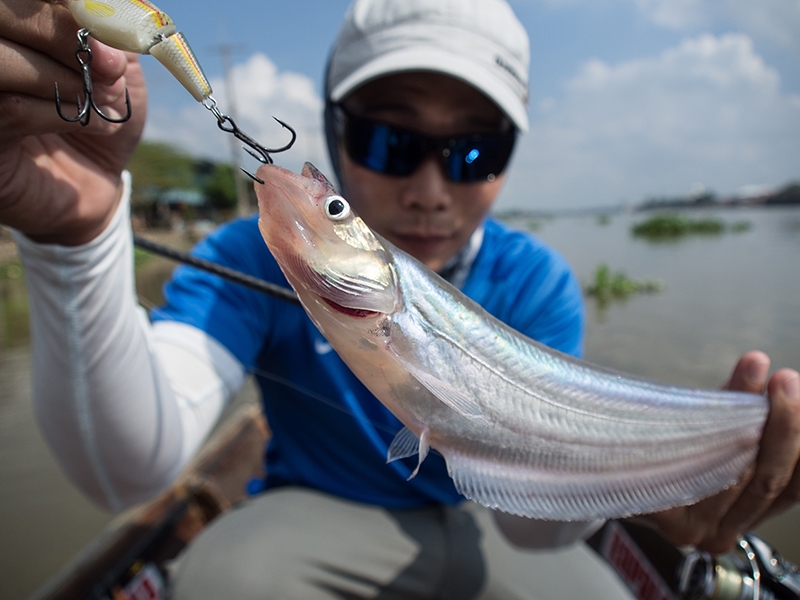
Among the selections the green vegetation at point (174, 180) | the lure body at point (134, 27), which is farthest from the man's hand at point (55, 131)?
the green vegetation at point (174, 180)

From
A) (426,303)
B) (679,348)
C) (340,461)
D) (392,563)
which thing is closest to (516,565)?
(392,563)

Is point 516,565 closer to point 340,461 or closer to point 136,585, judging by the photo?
point 340,461

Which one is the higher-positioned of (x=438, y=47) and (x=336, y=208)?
(x=438, y=47)

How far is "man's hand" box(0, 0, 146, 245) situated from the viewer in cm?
74

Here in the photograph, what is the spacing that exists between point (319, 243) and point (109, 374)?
1026mm

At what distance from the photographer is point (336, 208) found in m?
Answer: 0.81

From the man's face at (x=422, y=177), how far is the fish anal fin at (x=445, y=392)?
3.55 feet

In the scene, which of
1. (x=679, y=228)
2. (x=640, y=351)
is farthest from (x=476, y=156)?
(x=679, y=228)

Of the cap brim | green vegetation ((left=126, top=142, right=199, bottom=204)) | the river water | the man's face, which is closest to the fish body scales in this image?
the man's face

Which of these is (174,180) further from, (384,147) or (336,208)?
(336,208)

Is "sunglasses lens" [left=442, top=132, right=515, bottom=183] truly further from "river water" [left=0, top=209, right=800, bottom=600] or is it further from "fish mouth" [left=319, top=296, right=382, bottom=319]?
"river water" [left=0, top=209, right=800, bottom=600]

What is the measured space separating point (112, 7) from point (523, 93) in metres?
1.94

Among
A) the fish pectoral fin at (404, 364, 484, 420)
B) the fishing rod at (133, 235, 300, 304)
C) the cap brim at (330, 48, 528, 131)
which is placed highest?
the cap brim at (330, 48, 528, 131)

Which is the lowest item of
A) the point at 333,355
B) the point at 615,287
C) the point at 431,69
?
the point at 615,287
